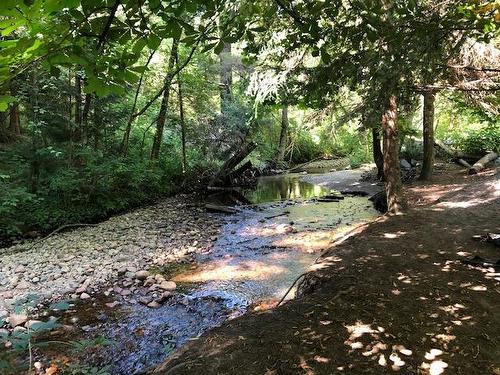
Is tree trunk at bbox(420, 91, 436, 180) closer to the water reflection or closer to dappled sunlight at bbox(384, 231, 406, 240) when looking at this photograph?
the water reflection

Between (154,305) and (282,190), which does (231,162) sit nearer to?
(282,190)

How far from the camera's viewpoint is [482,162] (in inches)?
540

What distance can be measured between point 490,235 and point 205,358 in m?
4.69

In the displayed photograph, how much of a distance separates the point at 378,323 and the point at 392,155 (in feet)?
16.5

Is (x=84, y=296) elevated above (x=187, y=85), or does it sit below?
below

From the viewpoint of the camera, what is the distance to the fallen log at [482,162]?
13.1m

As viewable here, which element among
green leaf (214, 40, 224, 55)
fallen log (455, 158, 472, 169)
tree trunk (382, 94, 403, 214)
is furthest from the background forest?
fallen log (455, 158, 472, 169)

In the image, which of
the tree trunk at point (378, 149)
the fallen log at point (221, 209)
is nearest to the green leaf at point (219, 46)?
the fallen log at point (221, 209)

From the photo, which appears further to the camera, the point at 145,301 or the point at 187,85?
the point at 187,85

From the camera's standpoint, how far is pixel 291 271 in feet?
22.2

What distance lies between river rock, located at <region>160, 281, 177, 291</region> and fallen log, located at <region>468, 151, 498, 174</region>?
11.3m

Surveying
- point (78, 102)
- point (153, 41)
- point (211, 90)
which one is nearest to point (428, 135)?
point (211, 90)

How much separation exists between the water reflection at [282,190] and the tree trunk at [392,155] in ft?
19.5

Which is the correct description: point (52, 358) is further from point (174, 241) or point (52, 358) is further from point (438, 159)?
point (438, 159)
